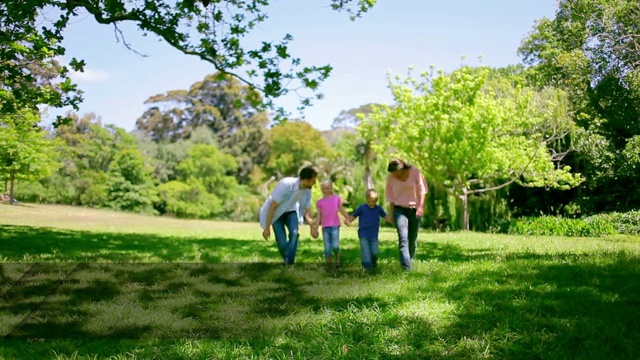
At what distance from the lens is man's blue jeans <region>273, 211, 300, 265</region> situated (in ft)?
27.1

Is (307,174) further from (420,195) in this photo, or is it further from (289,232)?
(420,195)

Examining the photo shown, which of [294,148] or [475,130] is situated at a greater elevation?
[294,148]

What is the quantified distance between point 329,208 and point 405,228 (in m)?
1.20

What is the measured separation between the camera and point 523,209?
25.3m

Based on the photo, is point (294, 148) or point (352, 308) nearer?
point (352, 308)

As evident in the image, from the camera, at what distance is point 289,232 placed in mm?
8414

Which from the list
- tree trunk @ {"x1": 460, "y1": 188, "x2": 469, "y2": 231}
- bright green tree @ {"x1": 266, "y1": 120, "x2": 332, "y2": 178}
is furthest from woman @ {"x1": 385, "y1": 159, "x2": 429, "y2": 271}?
bright green tree @ {"x1": 266, "y1": 120, "x2": 332, "y2": 178}

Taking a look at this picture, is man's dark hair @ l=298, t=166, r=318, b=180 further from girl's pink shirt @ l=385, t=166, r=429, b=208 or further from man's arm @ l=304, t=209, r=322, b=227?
girl's pink shirt @ l=385, t=166, r=429, b=208

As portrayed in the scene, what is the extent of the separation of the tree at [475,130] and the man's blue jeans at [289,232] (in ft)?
47.7

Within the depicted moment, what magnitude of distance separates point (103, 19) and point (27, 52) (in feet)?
5.51

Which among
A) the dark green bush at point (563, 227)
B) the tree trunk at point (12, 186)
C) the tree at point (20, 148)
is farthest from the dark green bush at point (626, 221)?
the tree trunk at point (12, 186)

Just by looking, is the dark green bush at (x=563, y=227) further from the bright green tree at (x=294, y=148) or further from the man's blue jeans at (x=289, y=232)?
the bright green tree at (x=294, y=148)

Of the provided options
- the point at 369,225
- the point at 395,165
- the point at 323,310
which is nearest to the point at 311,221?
the point at 369,225

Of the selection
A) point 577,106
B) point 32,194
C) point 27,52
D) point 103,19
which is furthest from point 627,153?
point 32,194
